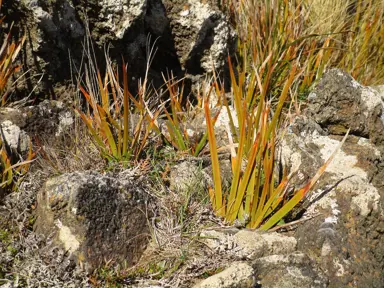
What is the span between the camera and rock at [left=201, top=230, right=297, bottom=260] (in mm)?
2599

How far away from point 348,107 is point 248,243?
134cm

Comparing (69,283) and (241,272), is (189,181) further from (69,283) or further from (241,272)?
(69,283)

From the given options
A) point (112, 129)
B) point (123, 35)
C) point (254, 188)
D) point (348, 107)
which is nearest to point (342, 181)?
point (254, 188)

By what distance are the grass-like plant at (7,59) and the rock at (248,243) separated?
1.42m

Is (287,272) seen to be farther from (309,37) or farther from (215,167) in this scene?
(309,37)

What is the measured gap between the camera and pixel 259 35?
159 inches

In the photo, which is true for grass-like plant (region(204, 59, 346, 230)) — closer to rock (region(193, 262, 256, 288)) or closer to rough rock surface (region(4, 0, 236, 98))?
rock (region(193, 262, 256, 288))

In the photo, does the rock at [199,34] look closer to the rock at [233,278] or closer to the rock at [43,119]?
the rock at [43,119]

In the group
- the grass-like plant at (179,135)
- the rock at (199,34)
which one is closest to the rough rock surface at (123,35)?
the rock at (199,34)

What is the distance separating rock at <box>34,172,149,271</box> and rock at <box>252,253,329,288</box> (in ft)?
2.06

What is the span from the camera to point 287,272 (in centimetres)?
248

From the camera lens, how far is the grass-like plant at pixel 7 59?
2.89m

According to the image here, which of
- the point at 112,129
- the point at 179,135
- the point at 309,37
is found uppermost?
the point at 309,37

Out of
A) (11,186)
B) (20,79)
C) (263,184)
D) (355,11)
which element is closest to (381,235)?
(263,184)
